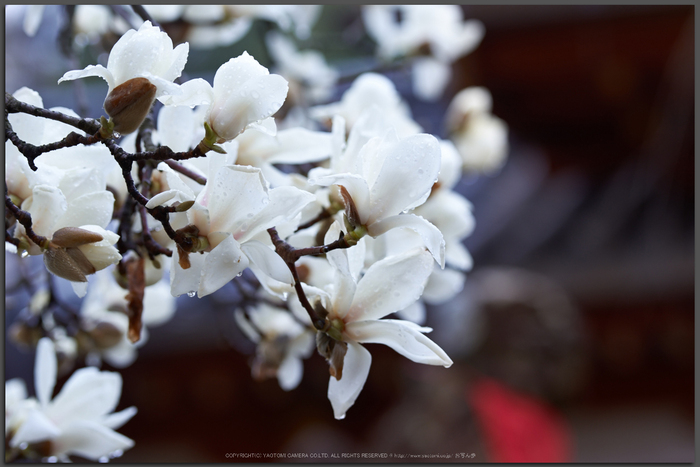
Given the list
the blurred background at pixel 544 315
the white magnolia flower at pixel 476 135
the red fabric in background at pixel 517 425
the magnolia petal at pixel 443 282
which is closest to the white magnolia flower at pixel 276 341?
the magnolia petal at pixel 443 282

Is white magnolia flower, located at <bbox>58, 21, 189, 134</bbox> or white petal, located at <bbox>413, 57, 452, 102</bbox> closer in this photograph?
white magnolia flower, located at <bbox>58, 21, 189, 134</bbox>

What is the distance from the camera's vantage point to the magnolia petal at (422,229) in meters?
0.26

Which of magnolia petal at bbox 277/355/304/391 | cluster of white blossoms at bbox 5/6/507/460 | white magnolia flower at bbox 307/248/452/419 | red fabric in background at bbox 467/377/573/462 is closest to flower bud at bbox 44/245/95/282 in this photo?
cluster of white blossoms at bbox 5/6/507/460

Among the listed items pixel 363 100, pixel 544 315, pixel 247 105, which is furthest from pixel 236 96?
pixel 544 315

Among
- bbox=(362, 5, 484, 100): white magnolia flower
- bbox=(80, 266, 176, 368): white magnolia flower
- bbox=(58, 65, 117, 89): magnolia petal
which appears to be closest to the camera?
bbox=(58, 65, 117, 89): magnolia petal

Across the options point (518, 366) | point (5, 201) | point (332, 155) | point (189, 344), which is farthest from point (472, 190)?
point (5, 201)

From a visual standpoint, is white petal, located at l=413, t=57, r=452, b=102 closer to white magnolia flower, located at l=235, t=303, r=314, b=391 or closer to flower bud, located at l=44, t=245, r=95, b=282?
white magnolia flower, located at l=235, t=303, r=314, b=391

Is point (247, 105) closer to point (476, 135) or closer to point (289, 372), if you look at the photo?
point (289, 372)

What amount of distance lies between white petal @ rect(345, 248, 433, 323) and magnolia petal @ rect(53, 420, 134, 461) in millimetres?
208

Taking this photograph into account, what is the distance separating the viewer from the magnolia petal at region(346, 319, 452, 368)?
27 cm

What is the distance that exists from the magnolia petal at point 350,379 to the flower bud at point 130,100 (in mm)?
154

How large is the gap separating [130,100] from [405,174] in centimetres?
13

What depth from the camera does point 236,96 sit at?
0.24 metres

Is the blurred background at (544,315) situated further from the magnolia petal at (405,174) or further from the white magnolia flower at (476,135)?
the magnolia petal at (405,174)
